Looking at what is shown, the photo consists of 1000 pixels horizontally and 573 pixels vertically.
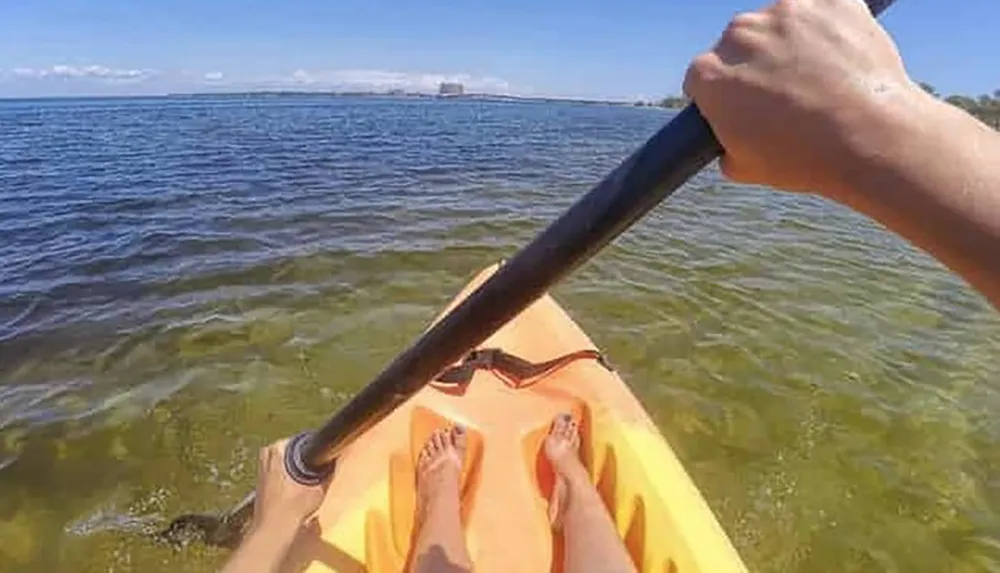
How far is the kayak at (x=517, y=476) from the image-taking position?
2830mm

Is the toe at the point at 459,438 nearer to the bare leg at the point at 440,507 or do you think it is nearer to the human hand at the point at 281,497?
the bare leg at the point at 440,507

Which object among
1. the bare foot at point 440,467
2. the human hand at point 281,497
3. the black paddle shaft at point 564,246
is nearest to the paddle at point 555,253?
the black paddle shaft at point 564,246

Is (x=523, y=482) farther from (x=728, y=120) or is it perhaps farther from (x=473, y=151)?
(x=473, y=151)

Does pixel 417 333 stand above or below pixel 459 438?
below

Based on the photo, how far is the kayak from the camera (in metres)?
2.83

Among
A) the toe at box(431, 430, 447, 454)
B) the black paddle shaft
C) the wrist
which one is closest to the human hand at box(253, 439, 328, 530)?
the toe at box(431, 430, 447, 454)

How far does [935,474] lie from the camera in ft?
15.3

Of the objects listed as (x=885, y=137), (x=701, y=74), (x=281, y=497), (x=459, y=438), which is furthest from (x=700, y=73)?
(x=459, y=438)

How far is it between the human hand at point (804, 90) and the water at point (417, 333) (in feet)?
11.4

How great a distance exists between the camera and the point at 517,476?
3357 mm

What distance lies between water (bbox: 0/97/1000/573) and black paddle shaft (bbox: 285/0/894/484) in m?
2.66

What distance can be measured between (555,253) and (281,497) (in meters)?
1.92

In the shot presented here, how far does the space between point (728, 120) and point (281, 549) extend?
235 centimetres

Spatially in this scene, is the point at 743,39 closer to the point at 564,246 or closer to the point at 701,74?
the point at 701,74
